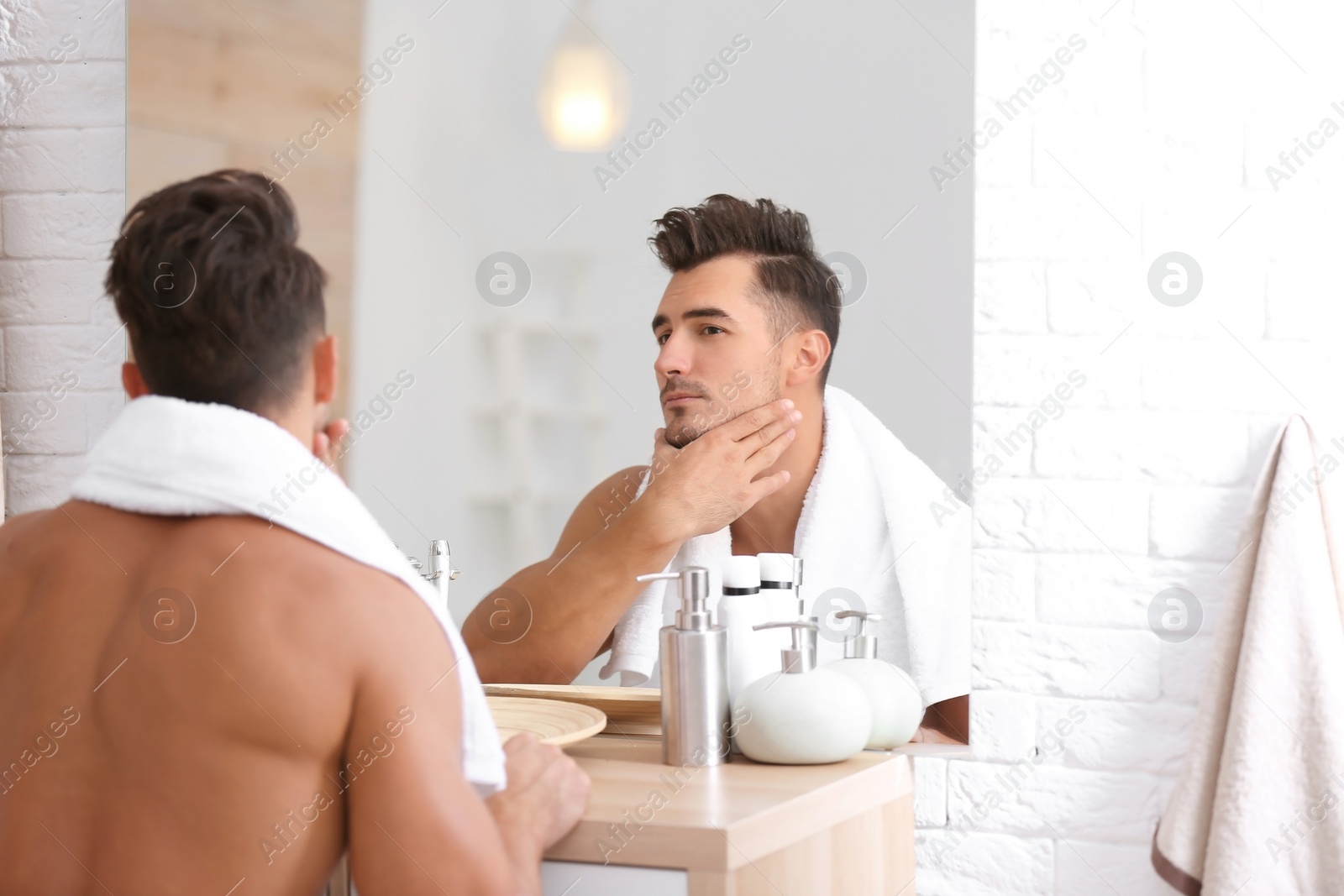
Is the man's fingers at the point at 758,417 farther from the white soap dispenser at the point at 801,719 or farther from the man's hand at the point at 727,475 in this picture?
the white soap dispenser at the point at 801,719

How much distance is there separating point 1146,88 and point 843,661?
0.68 m

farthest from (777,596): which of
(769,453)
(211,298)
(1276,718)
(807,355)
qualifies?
(211,298)

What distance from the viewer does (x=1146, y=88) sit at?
120 cm

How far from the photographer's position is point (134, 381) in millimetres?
922

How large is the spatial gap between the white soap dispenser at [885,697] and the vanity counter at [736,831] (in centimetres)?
4

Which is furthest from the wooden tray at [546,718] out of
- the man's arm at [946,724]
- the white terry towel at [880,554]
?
the man's arm at [946,724]

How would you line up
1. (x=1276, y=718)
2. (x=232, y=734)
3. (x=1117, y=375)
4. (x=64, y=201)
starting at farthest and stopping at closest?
(x=64, y=201) < (x=1117, y=375) < (x=1276, y=718) < (x=232, y=734)

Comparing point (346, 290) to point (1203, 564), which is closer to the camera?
point (1203, 564)

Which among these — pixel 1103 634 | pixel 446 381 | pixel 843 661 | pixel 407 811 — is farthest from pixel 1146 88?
pixel 407 811

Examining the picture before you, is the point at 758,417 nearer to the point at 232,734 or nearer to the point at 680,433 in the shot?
the point at 680,433

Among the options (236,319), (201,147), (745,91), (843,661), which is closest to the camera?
(236,319)

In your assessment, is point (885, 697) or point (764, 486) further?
point (764, 486)

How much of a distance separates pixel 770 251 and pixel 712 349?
13 centimetres

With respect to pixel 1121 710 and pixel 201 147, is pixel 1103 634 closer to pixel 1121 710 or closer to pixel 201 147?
pixel 1121 710
